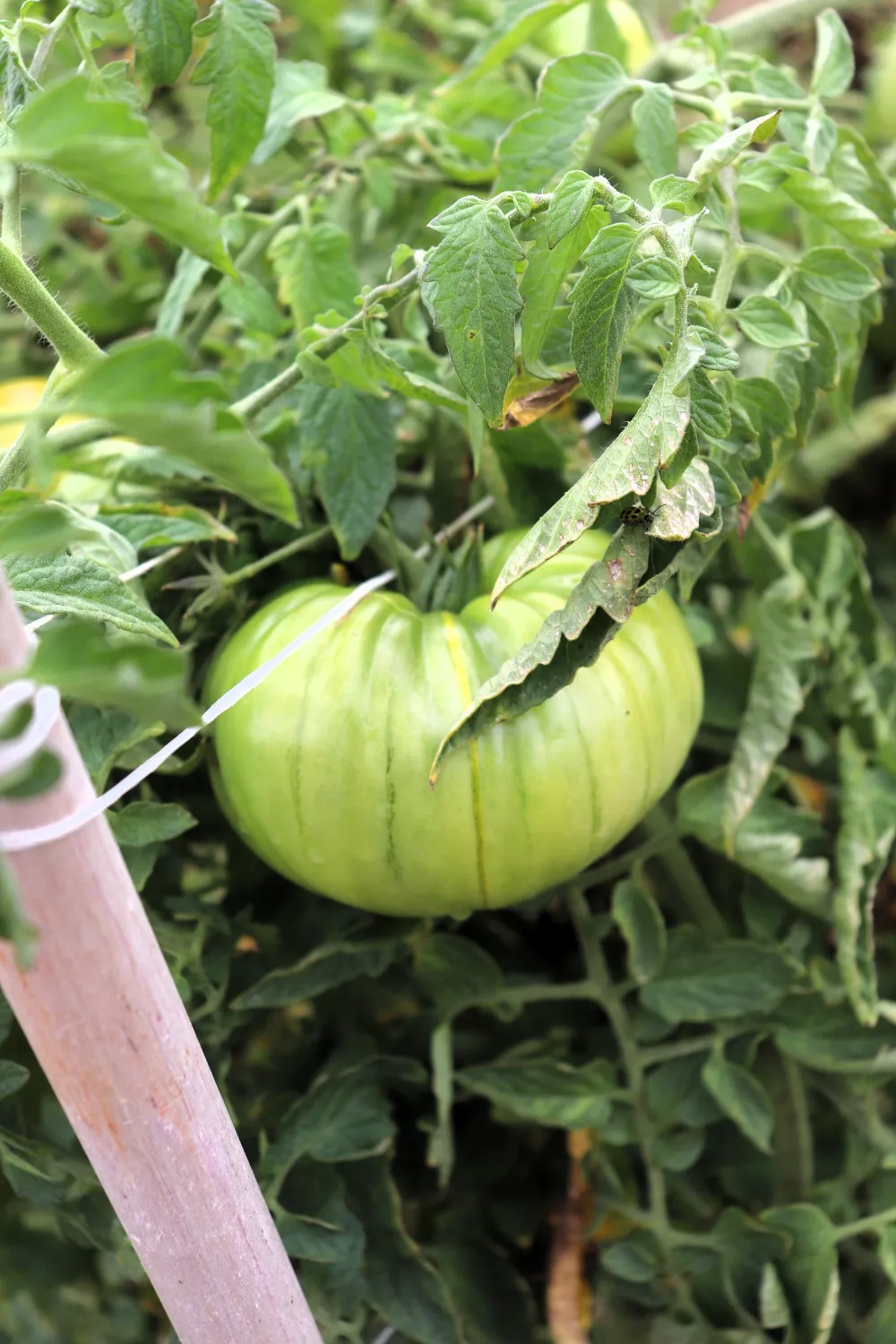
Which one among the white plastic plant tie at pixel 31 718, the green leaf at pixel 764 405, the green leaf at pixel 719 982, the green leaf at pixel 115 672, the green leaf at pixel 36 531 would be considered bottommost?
the green leaf at pixel 719 982

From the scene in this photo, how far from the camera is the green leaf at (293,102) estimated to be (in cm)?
62

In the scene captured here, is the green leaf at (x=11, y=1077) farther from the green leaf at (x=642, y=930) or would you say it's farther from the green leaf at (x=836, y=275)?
the green leaf at (x=836, y=275)

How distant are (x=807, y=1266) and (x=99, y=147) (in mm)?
630

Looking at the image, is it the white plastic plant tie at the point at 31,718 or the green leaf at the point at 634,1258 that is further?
the green leaf at the point at 634,1258

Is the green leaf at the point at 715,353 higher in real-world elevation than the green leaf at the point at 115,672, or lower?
lower

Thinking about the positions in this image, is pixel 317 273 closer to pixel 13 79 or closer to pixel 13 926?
pixel 13 79

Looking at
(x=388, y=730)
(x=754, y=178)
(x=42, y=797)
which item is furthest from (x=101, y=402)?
(x=754, y=178)

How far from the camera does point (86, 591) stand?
43cm

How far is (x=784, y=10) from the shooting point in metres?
0.84

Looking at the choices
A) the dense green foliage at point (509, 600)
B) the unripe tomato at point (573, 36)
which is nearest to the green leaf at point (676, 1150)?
the dense green foliage at point (509, 600)

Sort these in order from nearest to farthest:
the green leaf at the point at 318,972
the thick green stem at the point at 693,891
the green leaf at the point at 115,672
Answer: the green leaf at the point at 115,672
the green leaf at the point at 318,972
the thick green stem at the point at 693,891

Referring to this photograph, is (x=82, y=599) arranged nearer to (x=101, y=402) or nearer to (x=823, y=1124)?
(x=101, y=402)

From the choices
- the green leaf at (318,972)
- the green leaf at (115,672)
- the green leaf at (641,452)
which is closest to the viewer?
the green leaf at (115,672)

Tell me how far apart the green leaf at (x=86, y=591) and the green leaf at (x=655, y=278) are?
0.21m
